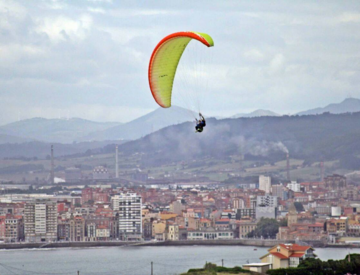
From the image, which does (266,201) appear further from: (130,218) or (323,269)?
(323,269)

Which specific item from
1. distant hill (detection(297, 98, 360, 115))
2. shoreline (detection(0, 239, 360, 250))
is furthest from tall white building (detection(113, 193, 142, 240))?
distant hill (detection(297, 98, 360, 115))

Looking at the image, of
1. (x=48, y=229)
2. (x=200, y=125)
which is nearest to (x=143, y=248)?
(x=48, y=229)

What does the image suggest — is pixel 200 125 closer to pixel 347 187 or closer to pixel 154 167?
pixel 347 187

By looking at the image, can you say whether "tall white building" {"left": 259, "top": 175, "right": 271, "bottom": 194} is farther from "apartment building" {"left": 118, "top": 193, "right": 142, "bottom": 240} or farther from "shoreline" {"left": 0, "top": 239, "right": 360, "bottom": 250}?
"shoreline" {"left": 0, "top": 239, "right": 360, "bottom": 250}

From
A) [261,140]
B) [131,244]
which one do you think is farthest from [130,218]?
[261,140]

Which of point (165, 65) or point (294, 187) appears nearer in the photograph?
point (165, 65)
